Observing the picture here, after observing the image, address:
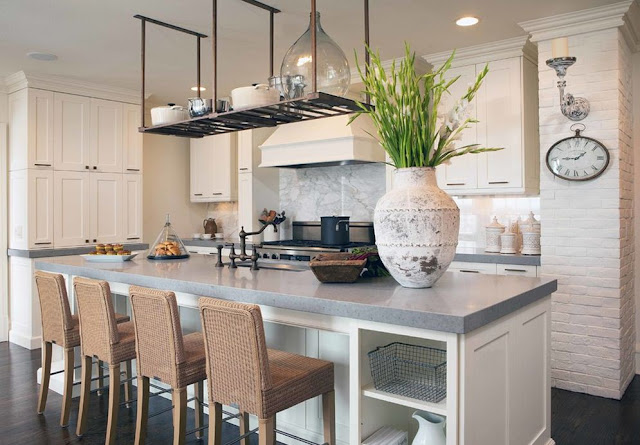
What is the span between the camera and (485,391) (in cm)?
196

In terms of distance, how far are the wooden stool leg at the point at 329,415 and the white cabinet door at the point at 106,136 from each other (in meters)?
4.09

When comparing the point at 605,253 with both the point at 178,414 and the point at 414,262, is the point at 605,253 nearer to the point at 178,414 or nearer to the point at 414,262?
the point at 414,262

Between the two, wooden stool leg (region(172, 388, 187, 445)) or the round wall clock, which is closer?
wooden stool leg (region(172, 388, 187, 445))

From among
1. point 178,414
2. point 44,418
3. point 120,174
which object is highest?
point 120,174

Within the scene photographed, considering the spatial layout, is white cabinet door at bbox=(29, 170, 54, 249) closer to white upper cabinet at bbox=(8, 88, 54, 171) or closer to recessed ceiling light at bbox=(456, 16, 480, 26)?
white upper cabinet at bbox=(8, 88, 54, 171)

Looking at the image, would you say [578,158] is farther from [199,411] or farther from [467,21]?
[199,411]

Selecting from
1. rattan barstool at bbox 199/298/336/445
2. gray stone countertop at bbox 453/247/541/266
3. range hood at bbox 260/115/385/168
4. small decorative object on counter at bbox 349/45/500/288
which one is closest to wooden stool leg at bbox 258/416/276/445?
rattan barstool at bbox 199/298/336/445

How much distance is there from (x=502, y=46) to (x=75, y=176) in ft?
13.4

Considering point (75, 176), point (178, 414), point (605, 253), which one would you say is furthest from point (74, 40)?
point (605, 253)

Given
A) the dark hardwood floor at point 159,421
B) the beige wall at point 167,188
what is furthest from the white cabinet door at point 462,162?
the beige wall at point 167,188

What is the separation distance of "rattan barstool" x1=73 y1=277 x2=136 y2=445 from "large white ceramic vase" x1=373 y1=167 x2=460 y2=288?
1475 mm

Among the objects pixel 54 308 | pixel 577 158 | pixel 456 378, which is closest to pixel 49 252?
pixel 54 308

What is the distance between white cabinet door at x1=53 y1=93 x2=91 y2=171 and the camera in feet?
17.2

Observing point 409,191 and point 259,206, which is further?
point 259,206
